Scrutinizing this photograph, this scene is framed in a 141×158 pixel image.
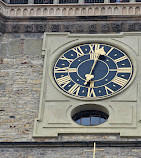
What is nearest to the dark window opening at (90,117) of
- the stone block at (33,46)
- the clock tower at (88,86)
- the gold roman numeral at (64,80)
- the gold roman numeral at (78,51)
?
the clock tower at (88,86)

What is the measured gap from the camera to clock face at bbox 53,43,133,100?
25.0 metres

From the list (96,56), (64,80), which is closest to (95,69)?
(96,56)

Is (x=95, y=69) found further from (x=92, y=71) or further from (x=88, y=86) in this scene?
(x=88, y=86)

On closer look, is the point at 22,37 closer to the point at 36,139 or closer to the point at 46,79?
the point at 46,79

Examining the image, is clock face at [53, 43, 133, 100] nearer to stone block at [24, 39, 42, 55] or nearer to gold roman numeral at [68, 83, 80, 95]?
gold roman numeral at [68, 83, 80, 95]

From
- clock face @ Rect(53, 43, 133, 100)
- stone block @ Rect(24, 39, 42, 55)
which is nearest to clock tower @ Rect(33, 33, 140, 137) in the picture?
clock face @ Rect(53, 43, 133, 100)

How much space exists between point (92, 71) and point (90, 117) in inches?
51.8

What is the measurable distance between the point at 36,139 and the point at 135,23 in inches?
184

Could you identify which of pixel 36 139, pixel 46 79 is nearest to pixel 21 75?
pixel 46 79

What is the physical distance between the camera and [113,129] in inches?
943

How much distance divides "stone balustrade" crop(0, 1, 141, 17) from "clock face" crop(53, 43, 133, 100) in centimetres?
130

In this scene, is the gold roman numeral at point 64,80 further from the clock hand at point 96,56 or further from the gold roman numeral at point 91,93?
the gold roman numeral at point 91,93

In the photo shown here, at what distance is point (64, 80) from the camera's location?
25312 mm

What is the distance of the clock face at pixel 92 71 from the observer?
25.0 metres
